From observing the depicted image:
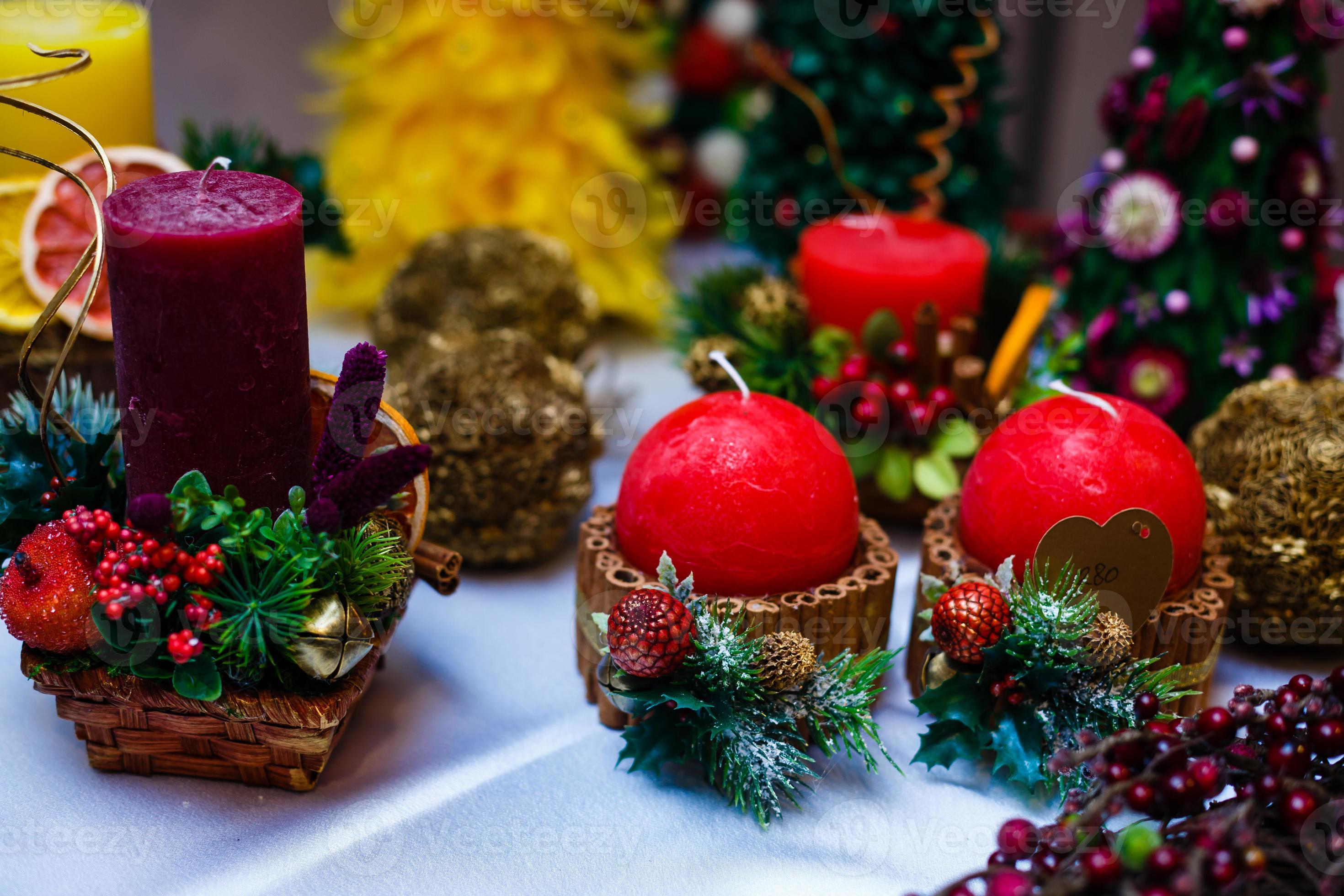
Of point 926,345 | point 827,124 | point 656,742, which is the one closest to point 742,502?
point 656,742

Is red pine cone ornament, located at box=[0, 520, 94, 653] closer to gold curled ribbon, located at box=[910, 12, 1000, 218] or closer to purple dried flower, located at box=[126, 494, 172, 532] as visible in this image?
purple dried flower, located at box=[126, 494, 172, 532]

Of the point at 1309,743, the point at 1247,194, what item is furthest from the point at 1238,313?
the point at 1309,743

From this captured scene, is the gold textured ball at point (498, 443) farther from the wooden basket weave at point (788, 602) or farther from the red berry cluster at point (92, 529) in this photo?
the red berry cluster at point (92, 529)

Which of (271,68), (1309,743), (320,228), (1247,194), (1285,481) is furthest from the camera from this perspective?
(271,68)

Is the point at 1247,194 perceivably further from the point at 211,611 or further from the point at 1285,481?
the point at 211,611

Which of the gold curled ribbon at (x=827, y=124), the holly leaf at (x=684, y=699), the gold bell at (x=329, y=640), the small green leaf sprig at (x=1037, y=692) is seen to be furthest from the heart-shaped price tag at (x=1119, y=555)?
the gold curled ribbon at (x=827, y=124)
